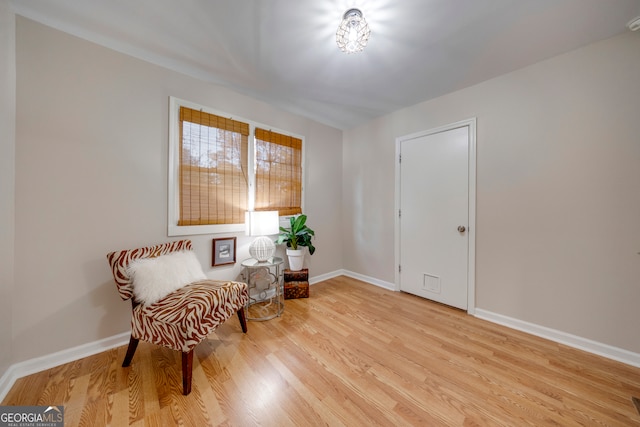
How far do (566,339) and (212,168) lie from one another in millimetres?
3521

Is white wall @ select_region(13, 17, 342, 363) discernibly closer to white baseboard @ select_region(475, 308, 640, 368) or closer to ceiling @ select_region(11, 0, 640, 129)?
ceiling @ select_region(11, 0, 640, 129)

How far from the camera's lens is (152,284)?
4.94ft

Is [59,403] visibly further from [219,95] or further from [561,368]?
[561,368]

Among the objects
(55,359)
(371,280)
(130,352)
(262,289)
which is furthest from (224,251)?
(371,280)

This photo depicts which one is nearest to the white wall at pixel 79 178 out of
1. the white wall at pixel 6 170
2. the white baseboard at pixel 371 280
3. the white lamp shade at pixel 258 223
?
the white wall at pixel 6 170

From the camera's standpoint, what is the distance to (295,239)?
2766mm

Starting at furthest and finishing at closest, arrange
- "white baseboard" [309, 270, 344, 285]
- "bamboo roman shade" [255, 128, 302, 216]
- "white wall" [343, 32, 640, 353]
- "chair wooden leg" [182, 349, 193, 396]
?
1. "white baseboard" [309, 270, 344, 285]
2. "bamboo roman shade" [255, 128, 302, 216]
3. "white wall" [343, 32, 640, 353]
4. "chair wooden leg" [182, 349, 193, 396]

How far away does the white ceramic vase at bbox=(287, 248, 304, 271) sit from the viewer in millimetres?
2728

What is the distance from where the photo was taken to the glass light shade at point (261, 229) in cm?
228

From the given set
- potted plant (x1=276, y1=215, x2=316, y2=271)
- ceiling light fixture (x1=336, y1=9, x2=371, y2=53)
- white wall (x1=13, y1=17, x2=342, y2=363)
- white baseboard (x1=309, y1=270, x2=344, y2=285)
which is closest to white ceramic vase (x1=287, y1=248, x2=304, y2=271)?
potted plant (x1=276, y1=215, x2=316, y2=271)

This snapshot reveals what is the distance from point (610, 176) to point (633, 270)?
0.71 metres

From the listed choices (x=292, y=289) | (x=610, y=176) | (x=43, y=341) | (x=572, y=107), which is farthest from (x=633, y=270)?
(x=43, y=341)

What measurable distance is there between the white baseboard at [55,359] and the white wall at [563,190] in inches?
132

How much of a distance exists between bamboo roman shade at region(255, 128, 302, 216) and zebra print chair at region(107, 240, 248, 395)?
1.19m
